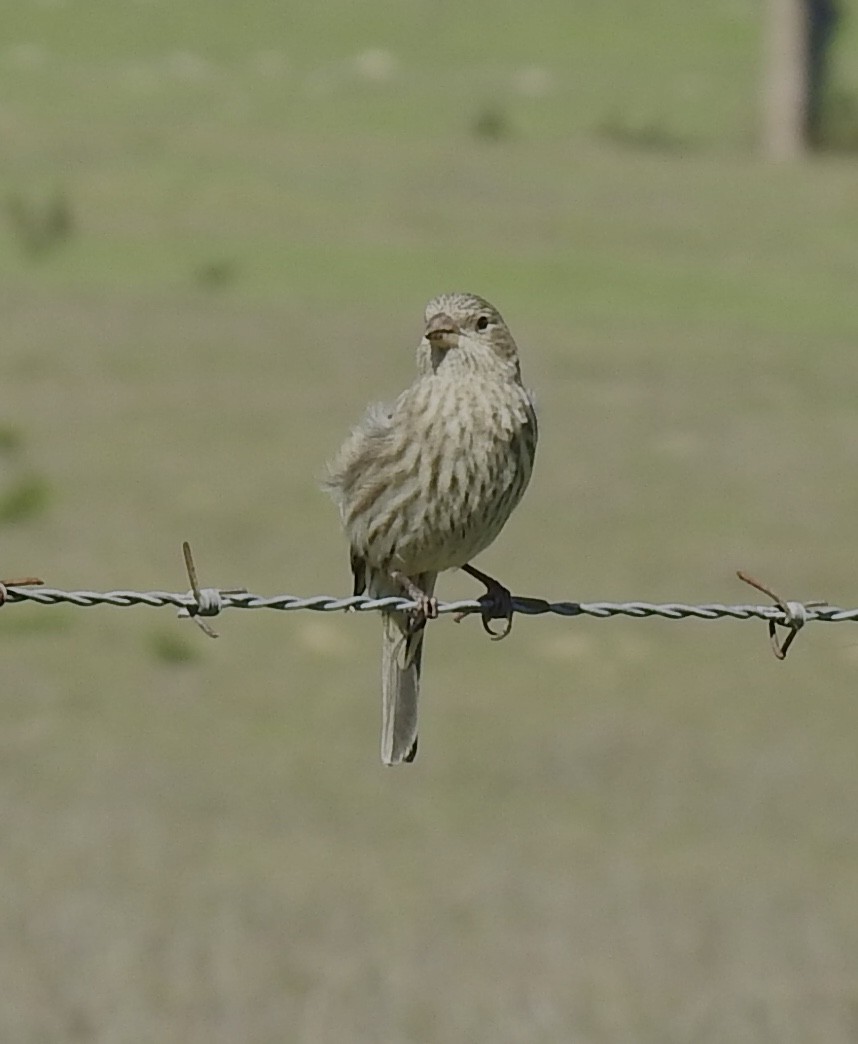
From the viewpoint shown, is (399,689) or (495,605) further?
(399,689)

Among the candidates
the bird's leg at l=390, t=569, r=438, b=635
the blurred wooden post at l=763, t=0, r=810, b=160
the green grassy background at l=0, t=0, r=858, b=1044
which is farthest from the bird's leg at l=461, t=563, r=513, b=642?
the blurred wooden post at l=763, t=0, r=810, b=160

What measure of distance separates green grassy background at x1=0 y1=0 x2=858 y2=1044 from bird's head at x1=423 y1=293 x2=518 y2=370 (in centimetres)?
417

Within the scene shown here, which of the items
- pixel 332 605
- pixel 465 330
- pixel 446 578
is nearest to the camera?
pixel 332 605

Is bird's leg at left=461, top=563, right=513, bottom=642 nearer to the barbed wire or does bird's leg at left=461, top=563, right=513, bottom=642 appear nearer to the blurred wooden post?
the barbed wire

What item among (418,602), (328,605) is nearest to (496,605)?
(418,602)

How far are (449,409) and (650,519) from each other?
15156 millimetres

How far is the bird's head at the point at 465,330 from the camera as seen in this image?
6.24 meters

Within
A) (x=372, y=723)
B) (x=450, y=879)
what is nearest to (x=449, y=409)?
(x=450, y=879)

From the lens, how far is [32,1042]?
9.70 m

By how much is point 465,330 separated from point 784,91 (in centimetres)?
3186

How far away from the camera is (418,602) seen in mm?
5855

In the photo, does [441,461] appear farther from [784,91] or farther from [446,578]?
[784,91]

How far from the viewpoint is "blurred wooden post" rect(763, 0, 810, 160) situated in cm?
3641

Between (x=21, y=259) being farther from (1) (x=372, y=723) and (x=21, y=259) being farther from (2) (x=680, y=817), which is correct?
(2) (x=680, y=817)
